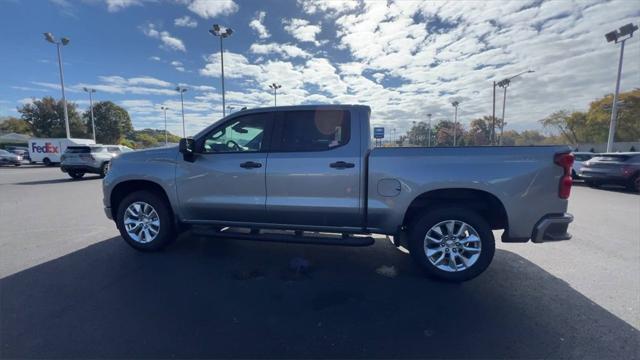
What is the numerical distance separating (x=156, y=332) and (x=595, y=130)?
65.4 meters

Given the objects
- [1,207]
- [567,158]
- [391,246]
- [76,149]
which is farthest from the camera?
[76,149]

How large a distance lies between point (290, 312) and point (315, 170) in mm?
1615

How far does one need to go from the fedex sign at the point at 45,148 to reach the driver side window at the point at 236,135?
29.7 meters

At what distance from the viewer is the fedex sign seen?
982 inches

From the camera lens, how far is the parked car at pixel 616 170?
35.2 feet

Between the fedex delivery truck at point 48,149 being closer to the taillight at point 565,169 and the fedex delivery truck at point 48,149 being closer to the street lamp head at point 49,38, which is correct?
the street lamp head at point 49,38

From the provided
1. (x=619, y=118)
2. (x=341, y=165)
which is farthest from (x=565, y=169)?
(x=619, y=118)

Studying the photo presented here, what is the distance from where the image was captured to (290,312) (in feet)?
9.23

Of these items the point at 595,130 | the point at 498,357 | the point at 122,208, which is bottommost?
the point at 498,357

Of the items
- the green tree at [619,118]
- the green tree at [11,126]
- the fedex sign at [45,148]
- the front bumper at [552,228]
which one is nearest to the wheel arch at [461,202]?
the front bumper at [552,228]

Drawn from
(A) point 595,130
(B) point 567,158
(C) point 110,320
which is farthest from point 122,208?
(A) point 595,130

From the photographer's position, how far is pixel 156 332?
8.17ft

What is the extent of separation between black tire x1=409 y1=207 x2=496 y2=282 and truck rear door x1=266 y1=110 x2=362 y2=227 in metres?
0.72

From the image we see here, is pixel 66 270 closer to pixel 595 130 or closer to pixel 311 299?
pixel 311 299
